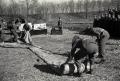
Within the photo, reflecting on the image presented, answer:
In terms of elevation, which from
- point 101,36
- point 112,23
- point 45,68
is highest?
point 101,36

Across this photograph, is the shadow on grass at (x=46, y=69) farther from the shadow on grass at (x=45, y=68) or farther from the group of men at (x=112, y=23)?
the group of men at (x=112, y=23)

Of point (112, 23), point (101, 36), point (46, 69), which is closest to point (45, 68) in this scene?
point (46, 69)

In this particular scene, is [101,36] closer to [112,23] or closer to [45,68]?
[45,68]

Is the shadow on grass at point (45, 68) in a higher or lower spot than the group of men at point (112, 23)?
lower

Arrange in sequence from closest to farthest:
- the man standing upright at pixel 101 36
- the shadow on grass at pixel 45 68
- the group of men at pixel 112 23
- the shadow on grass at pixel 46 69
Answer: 1. the shadow on grass at pixel 46 69
2. the shadow on grass at pixel 45 68
3. the man standing upright at pixel 101 36
4. the group of men at pixel 112 23

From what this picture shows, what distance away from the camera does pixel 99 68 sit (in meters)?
8.52

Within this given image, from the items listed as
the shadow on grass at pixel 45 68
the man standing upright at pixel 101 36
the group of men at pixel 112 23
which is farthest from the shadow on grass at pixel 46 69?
the group of men at pixel 112 23

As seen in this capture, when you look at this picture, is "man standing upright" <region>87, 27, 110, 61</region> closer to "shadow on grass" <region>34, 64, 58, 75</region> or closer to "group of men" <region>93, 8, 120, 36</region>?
"shadow on grass" <region>34, 64, 58, 75</region>

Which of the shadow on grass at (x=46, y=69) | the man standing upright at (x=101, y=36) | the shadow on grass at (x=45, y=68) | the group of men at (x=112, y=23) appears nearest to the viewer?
the shadow on grass at (x=46, y=69)

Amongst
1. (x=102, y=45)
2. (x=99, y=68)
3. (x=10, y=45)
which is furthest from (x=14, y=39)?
(x=99, y=68)

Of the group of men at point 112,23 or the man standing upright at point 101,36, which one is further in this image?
the group of men at point 112,23

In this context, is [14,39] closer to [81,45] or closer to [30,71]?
[30,71]

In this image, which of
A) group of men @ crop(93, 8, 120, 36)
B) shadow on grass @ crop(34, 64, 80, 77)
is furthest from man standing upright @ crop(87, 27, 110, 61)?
group of men @ crop(93, 8, 120, 36)

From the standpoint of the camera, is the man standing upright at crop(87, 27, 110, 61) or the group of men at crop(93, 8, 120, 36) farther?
the group of men at crop(93, 8, 120, 36)
